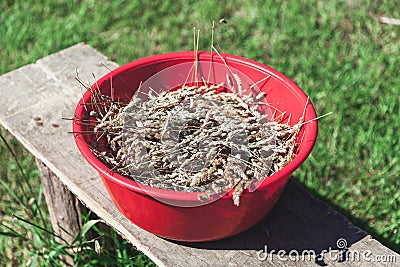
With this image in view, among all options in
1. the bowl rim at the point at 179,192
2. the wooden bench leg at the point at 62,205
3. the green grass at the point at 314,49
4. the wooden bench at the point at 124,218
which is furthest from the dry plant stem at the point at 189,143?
the green grass at the point at 314,49

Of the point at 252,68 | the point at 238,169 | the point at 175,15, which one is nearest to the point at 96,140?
the point at 238,169

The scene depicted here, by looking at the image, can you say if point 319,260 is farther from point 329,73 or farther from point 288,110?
point 329,73

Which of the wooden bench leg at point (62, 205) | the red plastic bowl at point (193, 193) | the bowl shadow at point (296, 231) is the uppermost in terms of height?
the red plastic bowl at point (193, 193)

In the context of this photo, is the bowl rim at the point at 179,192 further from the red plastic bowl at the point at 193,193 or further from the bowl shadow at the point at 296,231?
the bowl shadow at the point at 296,231

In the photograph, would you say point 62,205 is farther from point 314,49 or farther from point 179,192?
point 314,49

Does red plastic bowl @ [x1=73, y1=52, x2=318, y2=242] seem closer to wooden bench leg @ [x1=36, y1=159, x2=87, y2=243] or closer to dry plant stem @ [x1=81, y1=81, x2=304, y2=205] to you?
dry plant stem @ [x1=81, y1=81, x2=304, y2=205]
